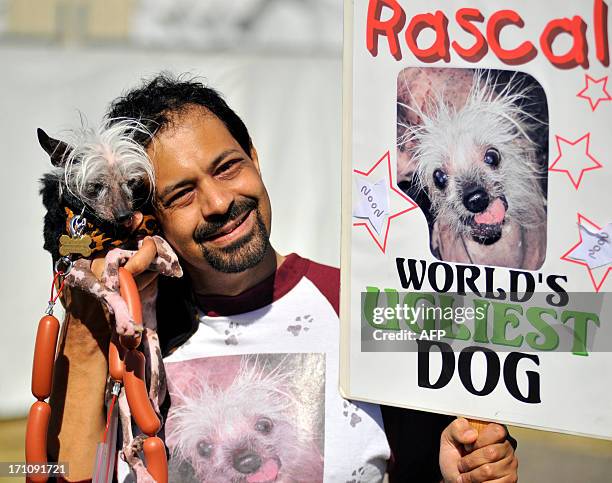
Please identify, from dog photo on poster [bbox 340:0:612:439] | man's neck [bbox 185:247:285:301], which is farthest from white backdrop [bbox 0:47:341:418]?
dog photo on poster [bbox 340:0:612:439]

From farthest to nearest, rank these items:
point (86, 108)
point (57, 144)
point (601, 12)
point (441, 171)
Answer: point (86, 108), point (57, 144), point (441, 171), point (601, 12)

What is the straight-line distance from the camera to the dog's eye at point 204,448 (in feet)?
4.90

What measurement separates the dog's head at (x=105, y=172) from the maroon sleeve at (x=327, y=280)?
38cm

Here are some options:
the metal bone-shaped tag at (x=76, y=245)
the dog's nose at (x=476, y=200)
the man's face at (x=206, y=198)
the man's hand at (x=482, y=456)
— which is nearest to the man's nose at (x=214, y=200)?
the man's face at (x=206, y=198)

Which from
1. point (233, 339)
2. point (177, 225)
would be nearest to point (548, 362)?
point (233, 339)

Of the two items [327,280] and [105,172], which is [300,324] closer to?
[327,280]

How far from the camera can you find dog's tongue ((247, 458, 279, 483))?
147cm

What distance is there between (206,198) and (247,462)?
48 cm

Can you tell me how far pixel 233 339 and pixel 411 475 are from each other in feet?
1.37

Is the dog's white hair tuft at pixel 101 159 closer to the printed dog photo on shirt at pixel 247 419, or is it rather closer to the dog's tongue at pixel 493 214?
the printed dog photo on shirt at pixel 247 419

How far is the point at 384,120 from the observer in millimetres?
1394

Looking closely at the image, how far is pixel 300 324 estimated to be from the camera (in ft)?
5.14

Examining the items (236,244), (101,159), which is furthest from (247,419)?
(101,159)

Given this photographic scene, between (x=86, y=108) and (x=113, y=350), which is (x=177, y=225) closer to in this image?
(x=113, y=350)
